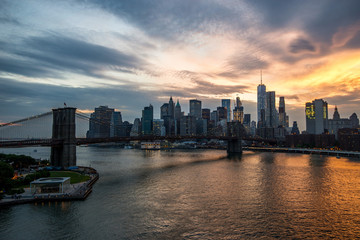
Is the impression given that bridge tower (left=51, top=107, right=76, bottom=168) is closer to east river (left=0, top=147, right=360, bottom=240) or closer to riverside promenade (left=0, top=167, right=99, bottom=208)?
east river (left=0, top=147, right=360, bottom=240)

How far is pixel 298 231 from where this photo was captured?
22359 mm

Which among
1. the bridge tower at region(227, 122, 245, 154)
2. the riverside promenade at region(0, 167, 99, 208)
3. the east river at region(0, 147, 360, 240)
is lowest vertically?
the east river at region(0, 147, 360, 240)

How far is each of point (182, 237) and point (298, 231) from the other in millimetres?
10641

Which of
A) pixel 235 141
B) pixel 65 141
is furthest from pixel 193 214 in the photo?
pixel 235 141

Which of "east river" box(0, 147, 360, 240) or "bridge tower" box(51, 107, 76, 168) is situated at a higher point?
"bridge tower" box(51, 107, 76, 168)

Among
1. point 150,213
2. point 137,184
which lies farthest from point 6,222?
point 137,184

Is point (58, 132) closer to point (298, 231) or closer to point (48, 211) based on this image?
point (48, 211)

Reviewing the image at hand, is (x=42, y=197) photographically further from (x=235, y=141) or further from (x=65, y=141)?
(x=235, y=141)

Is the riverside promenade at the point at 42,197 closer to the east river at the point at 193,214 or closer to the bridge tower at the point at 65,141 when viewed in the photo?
the east river at the point at 193,214

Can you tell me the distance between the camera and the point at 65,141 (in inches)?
1967

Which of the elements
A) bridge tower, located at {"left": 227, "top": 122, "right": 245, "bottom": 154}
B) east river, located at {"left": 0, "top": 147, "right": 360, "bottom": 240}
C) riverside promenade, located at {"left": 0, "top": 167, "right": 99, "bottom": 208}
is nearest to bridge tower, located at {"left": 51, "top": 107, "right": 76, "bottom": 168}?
east river, located at {"left": 0, "top": 147, "right": 360, "bottom": 240}

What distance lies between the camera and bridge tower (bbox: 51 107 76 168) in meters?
49.9

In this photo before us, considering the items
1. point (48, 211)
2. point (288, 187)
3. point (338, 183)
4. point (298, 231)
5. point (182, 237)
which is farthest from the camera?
point (338, 183)

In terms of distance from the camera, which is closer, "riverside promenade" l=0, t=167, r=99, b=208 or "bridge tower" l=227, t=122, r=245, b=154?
"riverside promenade" l=0, t=167, r=99, b=208
